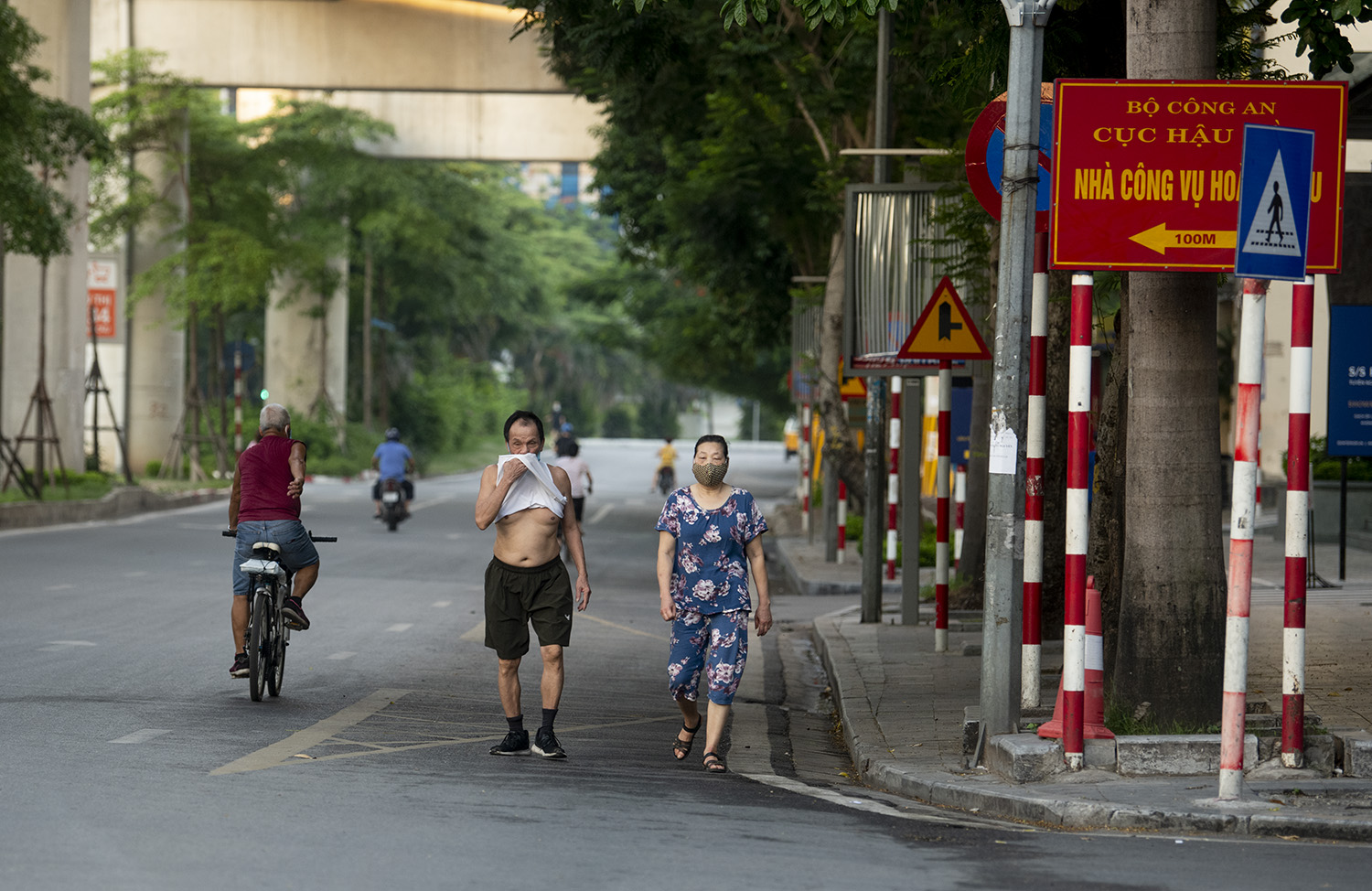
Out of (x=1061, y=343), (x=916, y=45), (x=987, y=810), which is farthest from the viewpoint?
(x=916, y=45)

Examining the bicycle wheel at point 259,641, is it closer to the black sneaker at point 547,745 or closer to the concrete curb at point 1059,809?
the black sneaker at point 547,745

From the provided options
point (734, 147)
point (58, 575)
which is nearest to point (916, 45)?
point (734, 147)

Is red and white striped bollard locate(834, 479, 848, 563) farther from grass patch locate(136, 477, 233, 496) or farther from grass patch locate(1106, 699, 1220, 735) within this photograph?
grass patch locate(136, 477, 233, 496)

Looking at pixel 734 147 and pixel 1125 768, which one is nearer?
pixel 1125 768

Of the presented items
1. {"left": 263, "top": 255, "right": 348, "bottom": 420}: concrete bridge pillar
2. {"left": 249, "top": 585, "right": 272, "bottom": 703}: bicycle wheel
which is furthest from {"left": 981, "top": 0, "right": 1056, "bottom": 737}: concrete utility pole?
{"left": 263, "top": 255, "right": 348, "bottom": 420}: concrete bridge pillar

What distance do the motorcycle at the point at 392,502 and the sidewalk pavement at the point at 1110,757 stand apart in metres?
15.3

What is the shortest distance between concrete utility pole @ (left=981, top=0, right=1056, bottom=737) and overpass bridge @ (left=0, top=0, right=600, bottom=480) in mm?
22758

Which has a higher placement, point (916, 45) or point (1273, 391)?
point (916, 45)

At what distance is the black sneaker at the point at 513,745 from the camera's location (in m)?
8.12

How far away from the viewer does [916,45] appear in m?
19.9

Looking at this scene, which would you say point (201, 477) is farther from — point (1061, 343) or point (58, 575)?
point (1061, 343)

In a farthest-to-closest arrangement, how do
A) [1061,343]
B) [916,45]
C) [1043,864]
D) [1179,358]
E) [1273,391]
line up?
1. [1273,391]
2. [916,45]
3. [1061,343]
4. [1179,358]
5. [1043,864]

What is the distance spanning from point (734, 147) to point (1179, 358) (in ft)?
54.3

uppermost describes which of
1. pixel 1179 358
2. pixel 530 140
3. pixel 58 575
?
pixel 530 140
